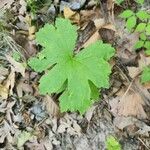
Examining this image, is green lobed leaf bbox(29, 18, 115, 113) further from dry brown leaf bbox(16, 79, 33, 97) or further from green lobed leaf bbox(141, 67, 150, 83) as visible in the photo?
dry brown leaf bbox(16, 79, 33, 97)

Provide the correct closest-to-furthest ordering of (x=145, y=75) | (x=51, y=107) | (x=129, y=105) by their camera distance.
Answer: (x=145, y=75) → (x=129, y=105) → (x=51, y=107)

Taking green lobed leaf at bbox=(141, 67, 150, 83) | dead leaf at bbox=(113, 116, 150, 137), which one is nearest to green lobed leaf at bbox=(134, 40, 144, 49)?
green lobed leaf at bbox=(141, 67, 150, 83)

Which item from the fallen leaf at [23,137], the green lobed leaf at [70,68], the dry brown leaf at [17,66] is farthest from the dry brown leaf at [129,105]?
the dry brown leaf at [17,66]

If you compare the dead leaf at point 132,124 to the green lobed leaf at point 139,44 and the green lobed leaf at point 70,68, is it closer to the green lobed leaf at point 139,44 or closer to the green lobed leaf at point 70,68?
the green lobed leaf at point 70,68

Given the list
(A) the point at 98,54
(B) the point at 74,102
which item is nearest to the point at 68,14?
(A) the point at 98,54

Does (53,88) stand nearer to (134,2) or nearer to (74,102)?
(74,102)

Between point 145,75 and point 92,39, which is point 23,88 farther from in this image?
point 145,75

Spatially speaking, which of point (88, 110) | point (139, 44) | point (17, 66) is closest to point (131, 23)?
point (139, 44)
